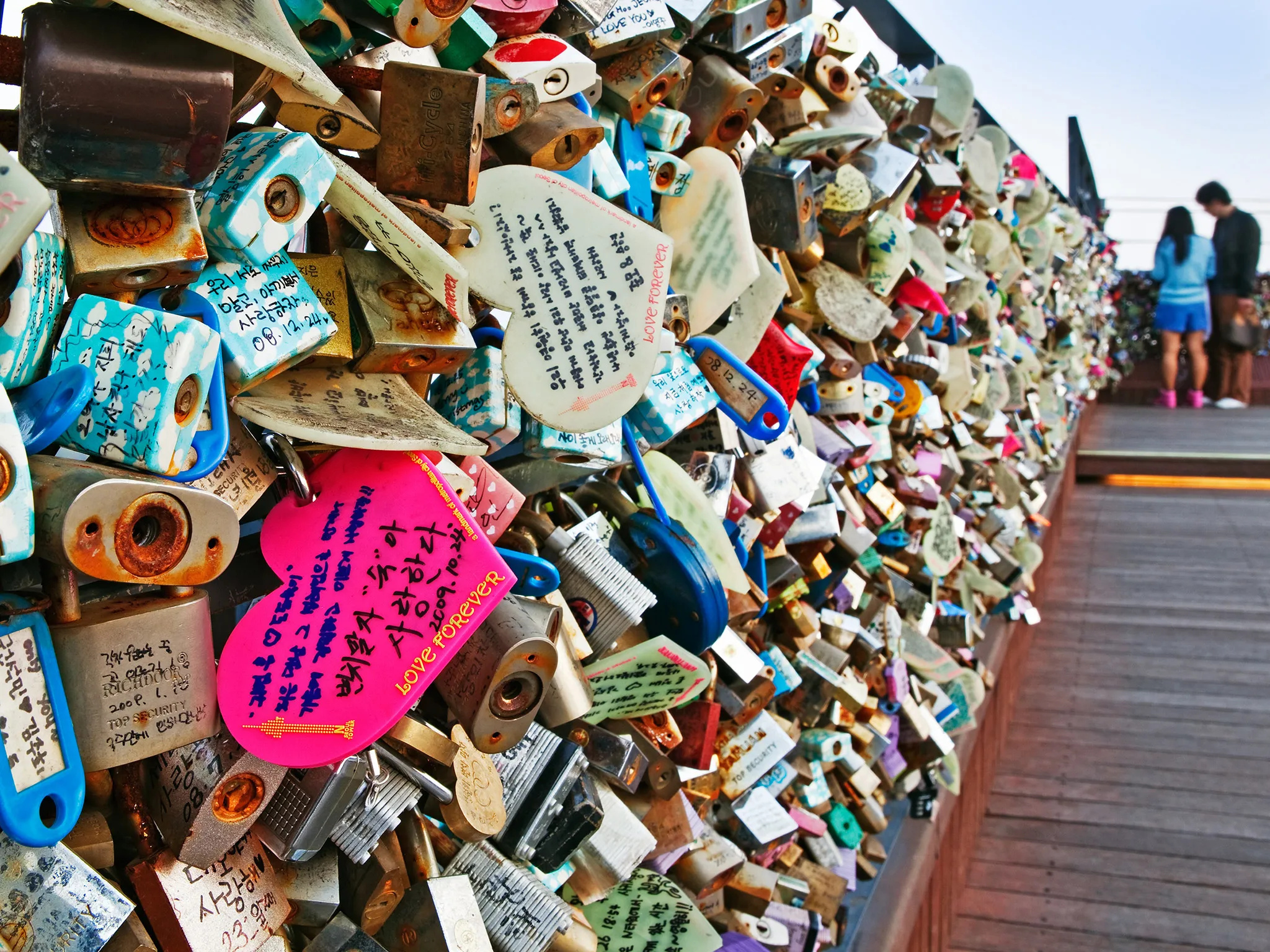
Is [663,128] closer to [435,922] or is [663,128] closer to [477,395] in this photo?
[477,395]

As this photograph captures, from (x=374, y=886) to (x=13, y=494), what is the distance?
1.37ft

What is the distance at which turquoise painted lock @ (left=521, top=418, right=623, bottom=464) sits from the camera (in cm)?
94

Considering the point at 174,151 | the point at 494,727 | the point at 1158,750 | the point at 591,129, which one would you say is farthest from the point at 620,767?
the point at 1158,750

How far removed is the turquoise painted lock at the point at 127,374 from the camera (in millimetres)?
549

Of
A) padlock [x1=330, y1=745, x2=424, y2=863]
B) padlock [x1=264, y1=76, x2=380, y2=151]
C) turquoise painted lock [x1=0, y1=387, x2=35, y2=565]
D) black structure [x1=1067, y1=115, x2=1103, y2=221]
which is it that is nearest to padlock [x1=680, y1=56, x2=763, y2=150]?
padlock [x1=264, y1=76, x2=380, y2=151]

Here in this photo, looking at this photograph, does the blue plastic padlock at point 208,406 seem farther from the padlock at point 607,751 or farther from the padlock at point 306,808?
the padlock at point 607,751

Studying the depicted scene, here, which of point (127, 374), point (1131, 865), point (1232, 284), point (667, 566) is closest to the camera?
point (127, 374)

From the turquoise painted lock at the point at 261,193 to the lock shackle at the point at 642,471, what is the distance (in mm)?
462

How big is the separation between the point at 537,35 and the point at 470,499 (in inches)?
15.4

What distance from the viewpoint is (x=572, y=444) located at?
957 millimetres

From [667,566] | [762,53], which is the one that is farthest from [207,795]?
[762,53]

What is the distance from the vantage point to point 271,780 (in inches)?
26.1

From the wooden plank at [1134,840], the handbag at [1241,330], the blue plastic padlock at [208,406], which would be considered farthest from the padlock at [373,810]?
the handbag at [1241,330]

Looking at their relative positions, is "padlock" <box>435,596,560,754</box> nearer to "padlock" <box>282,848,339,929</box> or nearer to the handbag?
"padlock" <box>282,848,339,929</box>
